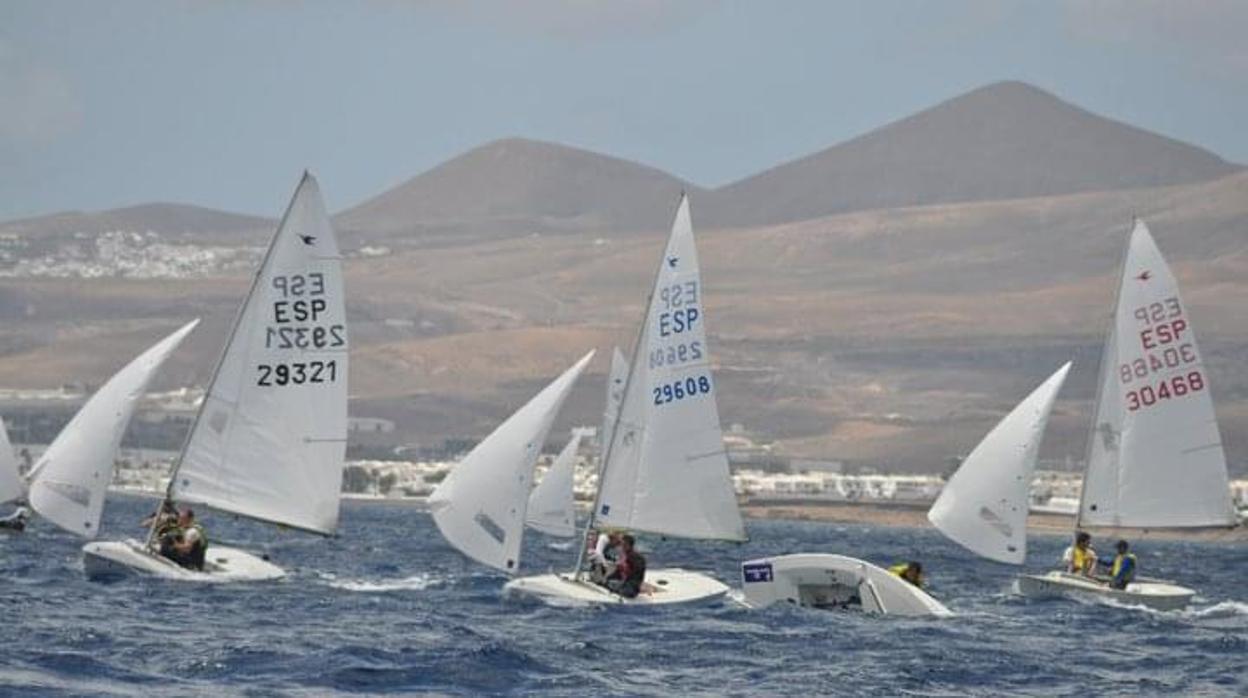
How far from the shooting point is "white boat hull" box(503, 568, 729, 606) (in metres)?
44.6

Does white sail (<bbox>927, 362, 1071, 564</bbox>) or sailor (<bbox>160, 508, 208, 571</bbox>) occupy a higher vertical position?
white sail (<bbox>927, 362, 1071, 564</bbox>)

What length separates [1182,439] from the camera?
55688 mm

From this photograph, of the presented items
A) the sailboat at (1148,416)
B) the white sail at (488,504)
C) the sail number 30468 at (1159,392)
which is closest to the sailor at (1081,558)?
the sailboat at (1148,416)

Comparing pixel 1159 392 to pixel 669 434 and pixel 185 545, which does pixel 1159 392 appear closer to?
pixel 669 434

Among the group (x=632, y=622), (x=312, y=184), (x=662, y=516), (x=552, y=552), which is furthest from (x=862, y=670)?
(x=552, y=552)

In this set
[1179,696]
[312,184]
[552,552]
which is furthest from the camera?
[552,552]

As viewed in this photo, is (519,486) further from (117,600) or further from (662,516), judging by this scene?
(117,600)

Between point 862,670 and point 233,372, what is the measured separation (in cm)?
1567

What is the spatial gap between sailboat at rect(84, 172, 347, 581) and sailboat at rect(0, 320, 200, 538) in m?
3.05

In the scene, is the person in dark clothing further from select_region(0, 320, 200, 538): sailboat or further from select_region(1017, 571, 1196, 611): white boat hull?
select_region(0, 320, 200, 538): sailboat

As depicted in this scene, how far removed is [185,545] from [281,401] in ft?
9.86

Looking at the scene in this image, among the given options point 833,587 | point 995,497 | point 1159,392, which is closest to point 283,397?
point 833,587

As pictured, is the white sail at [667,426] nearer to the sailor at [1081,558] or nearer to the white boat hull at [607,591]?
the white boat hull at [607,591]

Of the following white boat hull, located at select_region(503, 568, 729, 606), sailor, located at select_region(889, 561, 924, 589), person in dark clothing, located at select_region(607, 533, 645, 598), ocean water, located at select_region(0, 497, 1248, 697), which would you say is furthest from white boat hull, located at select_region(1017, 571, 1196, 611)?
person in dark clothing, located at select_region(607, 533, 645, 598)
